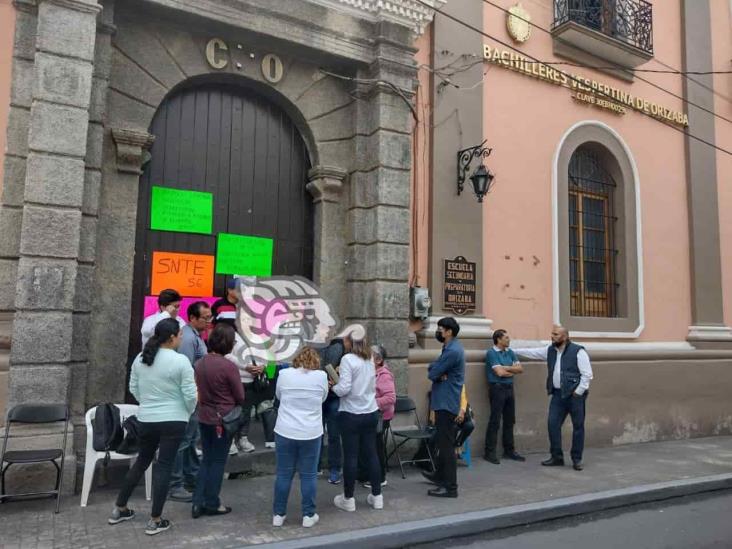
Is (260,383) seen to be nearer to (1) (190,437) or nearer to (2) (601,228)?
(1) (190,437)

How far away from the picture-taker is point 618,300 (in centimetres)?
984

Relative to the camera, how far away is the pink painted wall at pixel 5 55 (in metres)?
5.69

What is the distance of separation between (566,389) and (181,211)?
16.7 feet

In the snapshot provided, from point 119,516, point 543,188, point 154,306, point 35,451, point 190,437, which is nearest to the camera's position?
point 119,516

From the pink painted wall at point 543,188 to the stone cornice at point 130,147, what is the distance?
454 centimetres

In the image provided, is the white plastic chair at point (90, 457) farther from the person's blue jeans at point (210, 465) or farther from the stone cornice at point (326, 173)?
the stone cornice at point (326, 173)

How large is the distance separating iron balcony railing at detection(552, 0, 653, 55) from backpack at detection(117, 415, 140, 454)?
8236 millimetres

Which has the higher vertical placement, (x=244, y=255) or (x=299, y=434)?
(x=244, y=255)

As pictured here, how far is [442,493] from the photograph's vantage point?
5863 millimetres

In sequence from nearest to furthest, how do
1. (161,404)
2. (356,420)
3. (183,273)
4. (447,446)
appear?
(161,404), (356,420), (447,446), (183,273)

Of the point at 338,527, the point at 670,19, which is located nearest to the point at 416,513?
the point at 338,527

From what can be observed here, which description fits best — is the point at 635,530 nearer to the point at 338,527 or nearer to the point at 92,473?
the point at 338,527

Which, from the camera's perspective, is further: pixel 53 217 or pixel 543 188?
pixel 543 188

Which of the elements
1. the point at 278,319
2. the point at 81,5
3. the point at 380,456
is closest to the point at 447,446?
the point at 380,456
